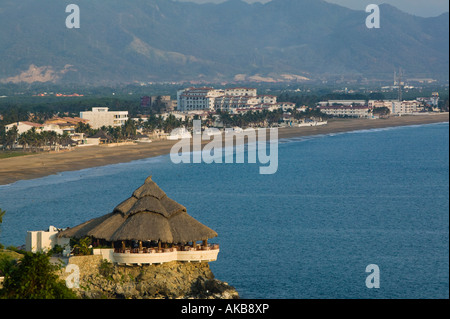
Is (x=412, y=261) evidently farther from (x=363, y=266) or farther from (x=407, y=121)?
(x=407, y=121)

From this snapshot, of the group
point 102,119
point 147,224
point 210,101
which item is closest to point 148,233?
point 147,224

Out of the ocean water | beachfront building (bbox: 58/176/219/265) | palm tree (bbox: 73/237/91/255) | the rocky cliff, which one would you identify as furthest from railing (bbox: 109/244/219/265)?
the ocean water

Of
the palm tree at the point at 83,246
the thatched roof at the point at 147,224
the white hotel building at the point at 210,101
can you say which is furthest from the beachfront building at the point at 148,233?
the white hotel building at the point at 210,101

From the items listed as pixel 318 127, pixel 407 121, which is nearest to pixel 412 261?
pixel 318 127

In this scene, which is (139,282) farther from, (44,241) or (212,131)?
(212,131)

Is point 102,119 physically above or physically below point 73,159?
above

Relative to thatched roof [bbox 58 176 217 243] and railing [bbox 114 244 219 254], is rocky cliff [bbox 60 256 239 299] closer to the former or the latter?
railing [bbox 114 244 219 254]
